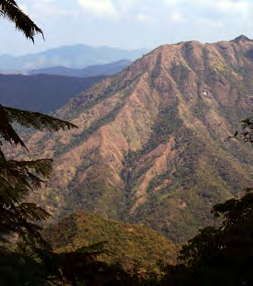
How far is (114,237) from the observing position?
12481cm

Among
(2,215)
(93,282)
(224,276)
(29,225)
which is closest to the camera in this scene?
(224,276)

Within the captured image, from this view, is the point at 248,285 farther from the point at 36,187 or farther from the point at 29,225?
the point at 36,187

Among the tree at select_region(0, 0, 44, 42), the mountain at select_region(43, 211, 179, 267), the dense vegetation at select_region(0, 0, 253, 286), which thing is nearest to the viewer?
the dense vegetation at select_region(0, 0, 253, 286)

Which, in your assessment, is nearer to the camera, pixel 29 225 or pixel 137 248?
pixel 29 225

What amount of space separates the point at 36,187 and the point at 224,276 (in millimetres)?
8639

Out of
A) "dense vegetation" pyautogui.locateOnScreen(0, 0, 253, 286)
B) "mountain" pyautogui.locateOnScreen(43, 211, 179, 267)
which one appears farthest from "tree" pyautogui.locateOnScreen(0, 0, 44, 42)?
"mountain" pyautogui.locateOnScreen(43, 211, 179, 267)

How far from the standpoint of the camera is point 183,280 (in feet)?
7.49

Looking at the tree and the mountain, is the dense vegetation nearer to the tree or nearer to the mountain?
the tree

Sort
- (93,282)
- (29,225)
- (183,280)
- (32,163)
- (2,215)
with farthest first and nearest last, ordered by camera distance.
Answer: (32,163), (29,225), (2,215), (93,282), (183,280)

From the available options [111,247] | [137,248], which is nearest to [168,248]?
[137,248]

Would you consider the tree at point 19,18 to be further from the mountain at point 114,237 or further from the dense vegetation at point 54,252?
the mountain at point 114,237

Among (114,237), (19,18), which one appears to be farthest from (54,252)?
(114,237)

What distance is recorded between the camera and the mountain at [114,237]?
113m

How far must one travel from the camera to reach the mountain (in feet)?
370
